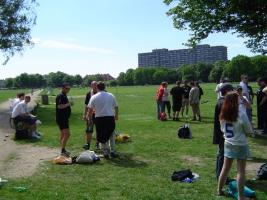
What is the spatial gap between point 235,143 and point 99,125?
5081 millimetres

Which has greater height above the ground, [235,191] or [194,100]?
[194,100]

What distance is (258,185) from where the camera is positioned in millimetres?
8547

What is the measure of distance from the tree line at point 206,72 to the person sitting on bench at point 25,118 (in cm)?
8575

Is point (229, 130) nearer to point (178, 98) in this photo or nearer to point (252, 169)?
point (252, 169)

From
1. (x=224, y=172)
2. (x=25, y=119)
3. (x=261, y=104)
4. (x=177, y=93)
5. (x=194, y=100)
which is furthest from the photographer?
(x=177, y=93)

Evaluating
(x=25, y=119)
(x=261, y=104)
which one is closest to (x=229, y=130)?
(x=261, y=104)

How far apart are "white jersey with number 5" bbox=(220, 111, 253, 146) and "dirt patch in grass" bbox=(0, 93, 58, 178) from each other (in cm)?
501

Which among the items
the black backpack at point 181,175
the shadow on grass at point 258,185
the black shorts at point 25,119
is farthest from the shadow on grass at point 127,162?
the black shorts at point 25,119

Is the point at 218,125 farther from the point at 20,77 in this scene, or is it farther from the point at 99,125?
the point at 20,77

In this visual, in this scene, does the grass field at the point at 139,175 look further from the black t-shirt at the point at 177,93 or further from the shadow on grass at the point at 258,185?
the black t-shirt at the point at 177,93

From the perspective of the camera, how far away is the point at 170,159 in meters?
11.6

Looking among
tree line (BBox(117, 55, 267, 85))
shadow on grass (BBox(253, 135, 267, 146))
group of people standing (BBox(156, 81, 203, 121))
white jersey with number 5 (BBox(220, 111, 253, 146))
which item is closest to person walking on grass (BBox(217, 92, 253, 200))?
white jersey with number 5 (BBox(220, 111, 253, 146))

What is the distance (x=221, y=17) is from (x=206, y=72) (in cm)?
14589

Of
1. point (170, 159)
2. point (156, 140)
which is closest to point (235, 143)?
point (170, 159)
